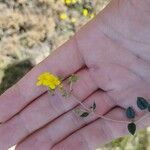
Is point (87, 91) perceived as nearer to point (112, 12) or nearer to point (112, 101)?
point (112, 101)

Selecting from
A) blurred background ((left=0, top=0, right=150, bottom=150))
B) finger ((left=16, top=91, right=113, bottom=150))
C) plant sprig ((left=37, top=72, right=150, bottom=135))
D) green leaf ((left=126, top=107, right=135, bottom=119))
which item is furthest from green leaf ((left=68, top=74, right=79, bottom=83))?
blurred background ((left=0, top=0, right=150, bottom=150))

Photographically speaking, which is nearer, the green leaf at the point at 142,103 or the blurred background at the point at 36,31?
the green leaf at the point at 142,103

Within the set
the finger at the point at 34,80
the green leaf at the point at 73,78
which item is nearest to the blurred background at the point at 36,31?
the finger at the point at 34,80

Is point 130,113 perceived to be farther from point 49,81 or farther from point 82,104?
point 49,81

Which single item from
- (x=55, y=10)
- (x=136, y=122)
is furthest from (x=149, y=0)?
(x=55, y=10)

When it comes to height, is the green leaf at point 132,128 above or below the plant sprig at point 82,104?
below

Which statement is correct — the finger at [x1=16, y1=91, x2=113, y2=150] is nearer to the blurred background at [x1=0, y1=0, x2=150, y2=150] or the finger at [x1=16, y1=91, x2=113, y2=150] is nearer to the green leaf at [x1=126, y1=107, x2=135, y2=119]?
the green leaf at [x1=126, y1=107, x2=135, y2=119]

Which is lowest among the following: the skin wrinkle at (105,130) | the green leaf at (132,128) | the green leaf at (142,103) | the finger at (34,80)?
the green leaf at (132,128)

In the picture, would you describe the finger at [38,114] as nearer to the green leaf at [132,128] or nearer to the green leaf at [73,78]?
the green leaf at [73,78]

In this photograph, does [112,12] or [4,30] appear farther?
[4,30]
